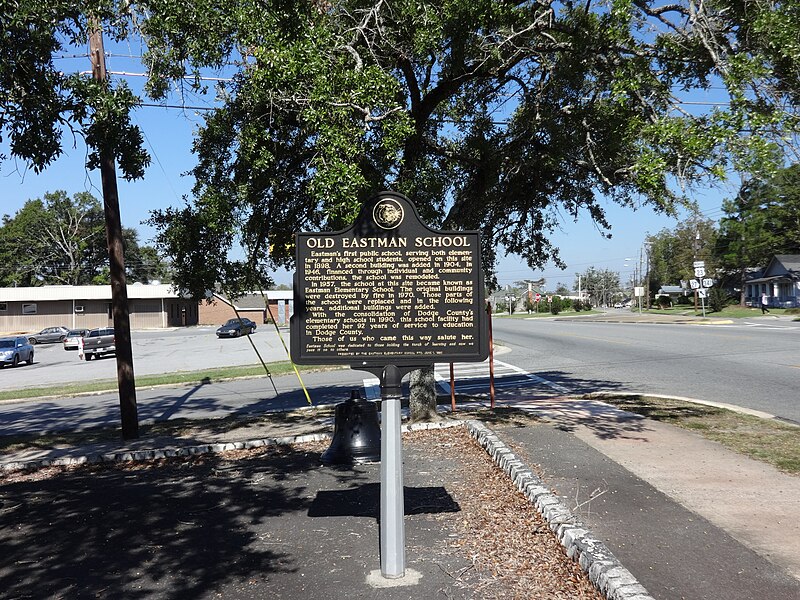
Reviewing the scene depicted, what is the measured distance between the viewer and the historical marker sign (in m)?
5.04

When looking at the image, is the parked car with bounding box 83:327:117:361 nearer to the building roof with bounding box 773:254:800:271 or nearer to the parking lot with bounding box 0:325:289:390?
the parking lot with bounding box 0:325:289:390

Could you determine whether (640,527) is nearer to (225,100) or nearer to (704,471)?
(704,471)

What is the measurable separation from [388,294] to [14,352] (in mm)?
33565

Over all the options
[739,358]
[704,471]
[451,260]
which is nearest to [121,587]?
[451,260]

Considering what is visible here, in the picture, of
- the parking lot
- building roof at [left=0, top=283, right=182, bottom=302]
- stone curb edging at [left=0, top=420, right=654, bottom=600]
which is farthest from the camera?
building roof at [left=0, top=283, right=182, bottom=302]

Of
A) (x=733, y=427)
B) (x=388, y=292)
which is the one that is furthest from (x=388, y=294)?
(x=733, y=427)

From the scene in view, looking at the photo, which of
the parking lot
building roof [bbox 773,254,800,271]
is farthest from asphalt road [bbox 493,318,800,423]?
building roof [bbox 773,254,800,271]

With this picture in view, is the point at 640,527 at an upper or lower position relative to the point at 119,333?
lower

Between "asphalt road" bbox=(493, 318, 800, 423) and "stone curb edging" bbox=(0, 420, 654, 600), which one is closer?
"stone curb edging" bbox=(0, 420, 654, 600)

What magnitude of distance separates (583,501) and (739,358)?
14875mm

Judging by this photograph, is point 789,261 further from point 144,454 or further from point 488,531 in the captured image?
point 488,531

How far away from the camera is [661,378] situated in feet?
51.7

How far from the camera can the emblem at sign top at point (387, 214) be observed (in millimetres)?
5105

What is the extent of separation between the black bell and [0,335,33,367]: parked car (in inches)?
1187
